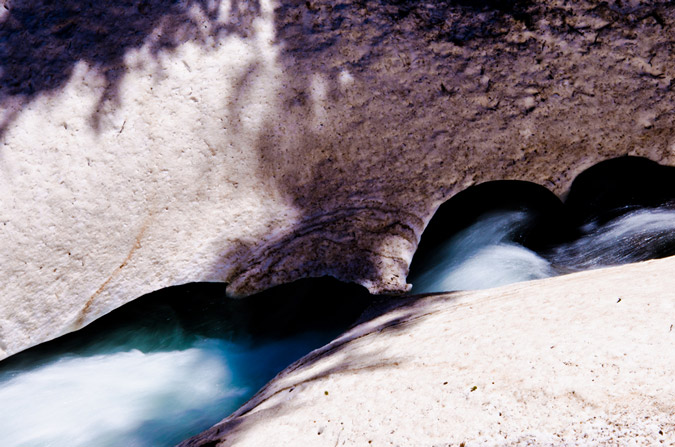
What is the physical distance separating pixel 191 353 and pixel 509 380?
2.26 metres

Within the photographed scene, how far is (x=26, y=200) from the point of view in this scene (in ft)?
9.46

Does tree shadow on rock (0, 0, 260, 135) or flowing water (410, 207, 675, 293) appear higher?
tree shadow on rock (0, 0, 260, 135)

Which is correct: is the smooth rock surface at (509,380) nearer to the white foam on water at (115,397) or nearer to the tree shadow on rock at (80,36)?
the white foam on water at (115,397)

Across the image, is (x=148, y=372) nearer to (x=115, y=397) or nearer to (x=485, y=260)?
(x=115, y=397)

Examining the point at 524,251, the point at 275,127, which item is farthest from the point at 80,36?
the point at 524,251

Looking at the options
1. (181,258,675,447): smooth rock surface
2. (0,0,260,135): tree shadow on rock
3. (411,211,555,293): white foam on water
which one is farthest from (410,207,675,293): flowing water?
(0,0,260,135): tree shadow on rock

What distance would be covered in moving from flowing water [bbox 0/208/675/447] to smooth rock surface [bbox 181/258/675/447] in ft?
2.70

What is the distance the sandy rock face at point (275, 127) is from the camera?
Result: 296 cm

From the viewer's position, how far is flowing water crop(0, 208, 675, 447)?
2.85 m

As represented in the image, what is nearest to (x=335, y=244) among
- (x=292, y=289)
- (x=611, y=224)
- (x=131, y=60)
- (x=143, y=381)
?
(x=292, y=289)

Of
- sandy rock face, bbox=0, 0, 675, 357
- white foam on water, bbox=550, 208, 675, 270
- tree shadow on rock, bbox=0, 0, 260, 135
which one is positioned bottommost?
white foam on water, bbox=550, 208, 675, 270

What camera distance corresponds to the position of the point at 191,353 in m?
3.35

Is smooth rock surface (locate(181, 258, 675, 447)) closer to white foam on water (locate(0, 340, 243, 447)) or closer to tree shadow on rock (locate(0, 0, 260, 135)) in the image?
white foam on water (locate(0, 340, 243, 447))

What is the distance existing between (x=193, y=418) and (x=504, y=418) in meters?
1.91
